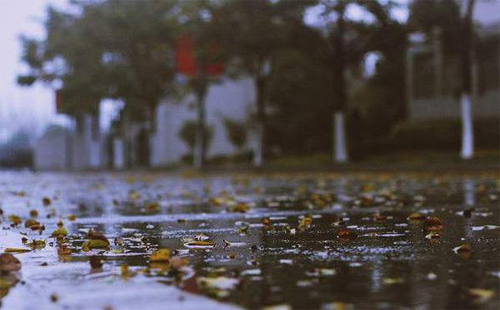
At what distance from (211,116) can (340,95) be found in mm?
30021

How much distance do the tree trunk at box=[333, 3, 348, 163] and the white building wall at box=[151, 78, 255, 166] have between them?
25.5 metres

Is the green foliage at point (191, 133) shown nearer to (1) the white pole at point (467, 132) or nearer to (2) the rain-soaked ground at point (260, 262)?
(1) the white pole at point (467, 132)

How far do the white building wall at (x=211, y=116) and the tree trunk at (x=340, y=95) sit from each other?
25.5 meters

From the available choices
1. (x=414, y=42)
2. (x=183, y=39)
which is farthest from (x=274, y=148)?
(x=414, y=42)

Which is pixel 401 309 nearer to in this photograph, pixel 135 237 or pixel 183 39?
pixel 135 237

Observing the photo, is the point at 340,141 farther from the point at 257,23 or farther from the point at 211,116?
the point at 211,116

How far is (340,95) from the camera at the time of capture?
3278 centimetres

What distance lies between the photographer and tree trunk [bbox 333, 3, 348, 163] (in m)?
31.8

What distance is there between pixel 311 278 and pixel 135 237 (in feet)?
8.62

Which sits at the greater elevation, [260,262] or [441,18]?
[441,18]

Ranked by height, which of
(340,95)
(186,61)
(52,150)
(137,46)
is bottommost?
(52,150)

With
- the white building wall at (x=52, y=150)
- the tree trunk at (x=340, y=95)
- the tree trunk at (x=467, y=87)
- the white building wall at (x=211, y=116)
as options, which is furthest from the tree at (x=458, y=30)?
the white building wall at (x=52, y=150)

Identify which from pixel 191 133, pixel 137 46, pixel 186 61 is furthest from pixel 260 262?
pixel 191 133

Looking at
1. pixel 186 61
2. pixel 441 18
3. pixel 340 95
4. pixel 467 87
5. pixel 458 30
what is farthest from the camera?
pixel 186 61
